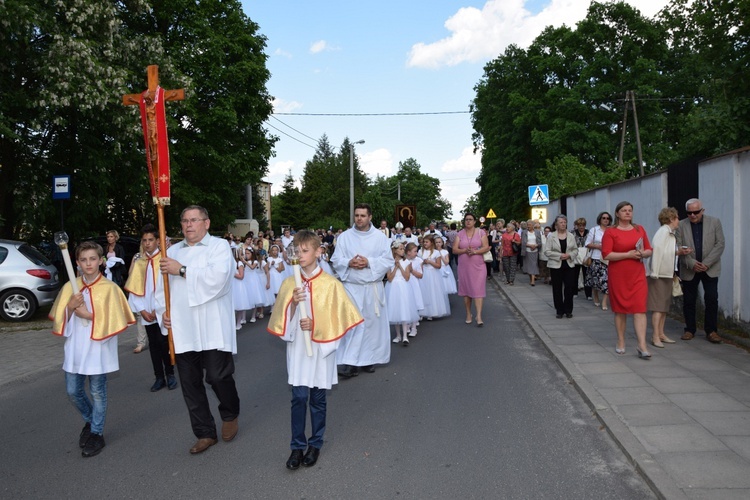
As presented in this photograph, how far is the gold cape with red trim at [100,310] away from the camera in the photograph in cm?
507

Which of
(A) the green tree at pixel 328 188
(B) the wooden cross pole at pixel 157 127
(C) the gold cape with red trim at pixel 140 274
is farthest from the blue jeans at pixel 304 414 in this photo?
(A) the green tree at pixel 328 188

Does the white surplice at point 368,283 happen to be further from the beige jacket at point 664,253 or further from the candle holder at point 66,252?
the beige jacket at point 664,253

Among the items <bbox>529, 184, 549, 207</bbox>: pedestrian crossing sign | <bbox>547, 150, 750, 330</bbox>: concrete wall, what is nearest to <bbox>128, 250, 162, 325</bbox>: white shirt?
<bbox>547, 150, 750, 330</bbox>: concrete wall

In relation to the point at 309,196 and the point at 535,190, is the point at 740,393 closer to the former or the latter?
the point at 535,190

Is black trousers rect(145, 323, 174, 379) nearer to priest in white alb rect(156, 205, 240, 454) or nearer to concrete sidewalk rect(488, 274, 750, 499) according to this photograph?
priest in white alb rect(156, 205, 240, 454)

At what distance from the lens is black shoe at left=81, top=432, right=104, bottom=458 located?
16.2ft

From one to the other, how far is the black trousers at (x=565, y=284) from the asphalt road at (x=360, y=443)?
3553 mm

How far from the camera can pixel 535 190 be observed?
1941 centimetres

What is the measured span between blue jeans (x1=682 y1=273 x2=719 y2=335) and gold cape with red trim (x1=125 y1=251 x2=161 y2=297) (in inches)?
263

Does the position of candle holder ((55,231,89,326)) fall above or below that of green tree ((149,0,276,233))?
below

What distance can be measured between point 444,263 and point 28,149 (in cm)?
1111

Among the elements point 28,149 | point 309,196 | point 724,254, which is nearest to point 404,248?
point 724,254

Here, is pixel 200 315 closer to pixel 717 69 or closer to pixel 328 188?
pixel 717 69

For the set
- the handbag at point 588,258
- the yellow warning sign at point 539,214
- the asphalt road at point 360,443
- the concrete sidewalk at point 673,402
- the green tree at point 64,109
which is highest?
the green tree at point 64,109
